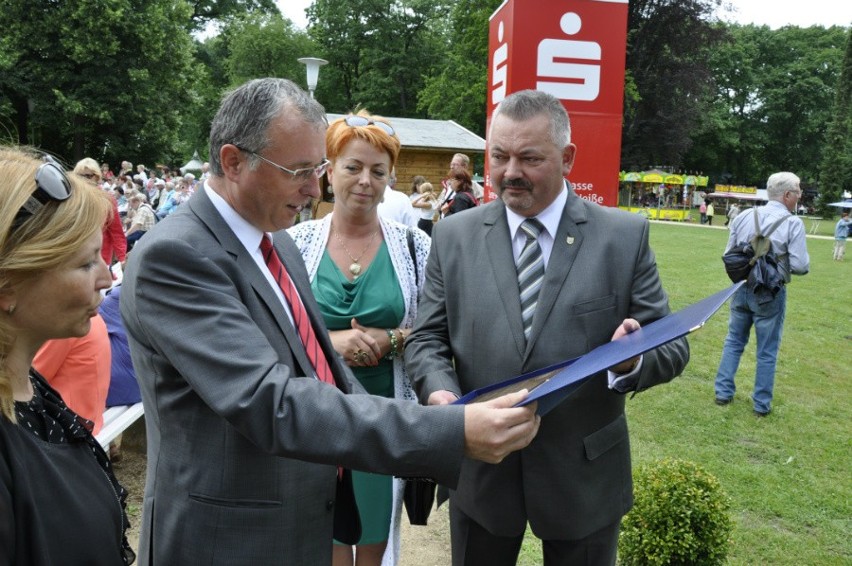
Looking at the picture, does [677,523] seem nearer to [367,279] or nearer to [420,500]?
[420,500]

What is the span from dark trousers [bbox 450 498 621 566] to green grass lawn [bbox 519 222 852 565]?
165 cm

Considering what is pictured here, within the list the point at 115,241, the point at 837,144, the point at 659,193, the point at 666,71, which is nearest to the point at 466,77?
the point at 666,71

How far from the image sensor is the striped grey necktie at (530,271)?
2.33 metres

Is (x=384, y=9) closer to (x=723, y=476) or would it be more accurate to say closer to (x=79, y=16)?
(x=79, y=16)

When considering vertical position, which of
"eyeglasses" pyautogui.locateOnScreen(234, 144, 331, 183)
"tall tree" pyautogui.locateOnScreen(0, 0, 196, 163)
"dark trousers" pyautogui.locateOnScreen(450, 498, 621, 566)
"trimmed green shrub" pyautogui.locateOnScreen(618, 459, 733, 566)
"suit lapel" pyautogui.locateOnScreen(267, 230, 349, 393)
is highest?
"tall tree" pyautogui.locateOnScreen(0, 0, 196, 163)

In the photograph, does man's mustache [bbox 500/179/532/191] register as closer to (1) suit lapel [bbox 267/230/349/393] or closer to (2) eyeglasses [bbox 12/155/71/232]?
(1) suit lapel [bbox 267/230/349/393]

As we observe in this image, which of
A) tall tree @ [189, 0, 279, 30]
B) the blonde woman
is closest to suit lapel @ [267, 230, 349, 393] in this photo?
the blonde woman

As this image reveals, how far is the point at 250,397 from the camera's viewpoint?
1.53 metres

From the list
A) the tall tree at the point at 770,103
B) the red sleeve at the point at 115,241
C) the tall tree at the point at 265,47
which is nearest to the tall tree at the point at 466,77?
the tall tree at the point at 265,47

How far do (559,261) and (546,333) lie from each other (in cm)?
26

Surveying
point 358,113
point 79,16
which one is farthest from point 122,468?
point 79,16

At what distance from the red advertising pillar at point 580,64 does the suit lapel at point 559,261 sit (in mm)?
1868

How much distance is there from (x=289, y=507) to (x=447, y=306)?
1011mm

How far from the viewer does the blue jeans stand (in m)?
6.73
